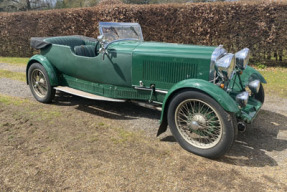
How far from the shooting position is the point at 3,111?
455 cm

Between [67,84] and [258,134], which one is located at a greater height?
[67,84]

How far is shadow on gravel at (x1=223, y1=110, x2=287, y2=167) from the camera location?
3037 mm

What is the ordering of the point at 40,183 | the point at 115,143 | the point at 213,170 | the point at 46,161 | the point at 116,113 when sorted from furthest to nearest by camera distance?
the point at 116,113, the point at 115,143, the point at 46,161, the point at 213,170, the point at 40,183

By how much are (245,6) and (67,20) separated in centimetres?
710

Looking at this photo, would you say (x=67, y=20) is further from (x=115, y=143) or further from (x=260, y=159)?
(x=260, y=159)

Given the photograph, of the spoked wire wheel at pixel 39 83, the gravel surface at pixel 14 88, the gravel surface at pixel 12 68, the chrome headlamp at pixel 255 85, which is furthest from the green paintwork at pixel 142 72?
the gravel surface at pixel 12 68

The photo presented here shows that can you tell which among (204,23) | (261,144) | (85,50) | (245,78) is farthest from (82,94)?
(204,23)

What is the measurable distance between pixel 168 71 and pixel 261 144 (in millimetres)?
1669

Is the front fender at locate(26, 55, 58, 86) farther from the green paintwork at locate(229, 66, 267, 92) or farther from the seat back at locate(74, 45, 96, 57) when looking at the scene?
the green paintwork at locate(229, 66, 267, 92)

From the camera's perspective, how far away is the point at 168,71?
3.62 meters

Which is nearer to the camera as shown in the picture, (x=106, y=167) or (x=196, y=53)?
(x=106, y=167)

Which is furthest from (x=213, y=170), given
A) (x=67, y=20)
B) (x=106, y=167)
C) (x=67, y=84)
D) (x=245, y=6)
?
(x=67, y=20)

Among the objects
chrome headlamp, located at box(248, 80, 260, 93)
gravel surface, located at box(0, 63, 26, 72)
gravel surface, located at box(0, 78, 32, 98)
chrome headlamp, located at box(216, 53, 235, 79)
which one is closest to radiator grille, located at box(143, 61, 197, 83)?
chrome headlamp, located at box(216, 53, 235, 79)

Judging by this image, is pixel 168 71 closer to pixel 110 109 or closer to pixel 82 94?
pixel 110 109
